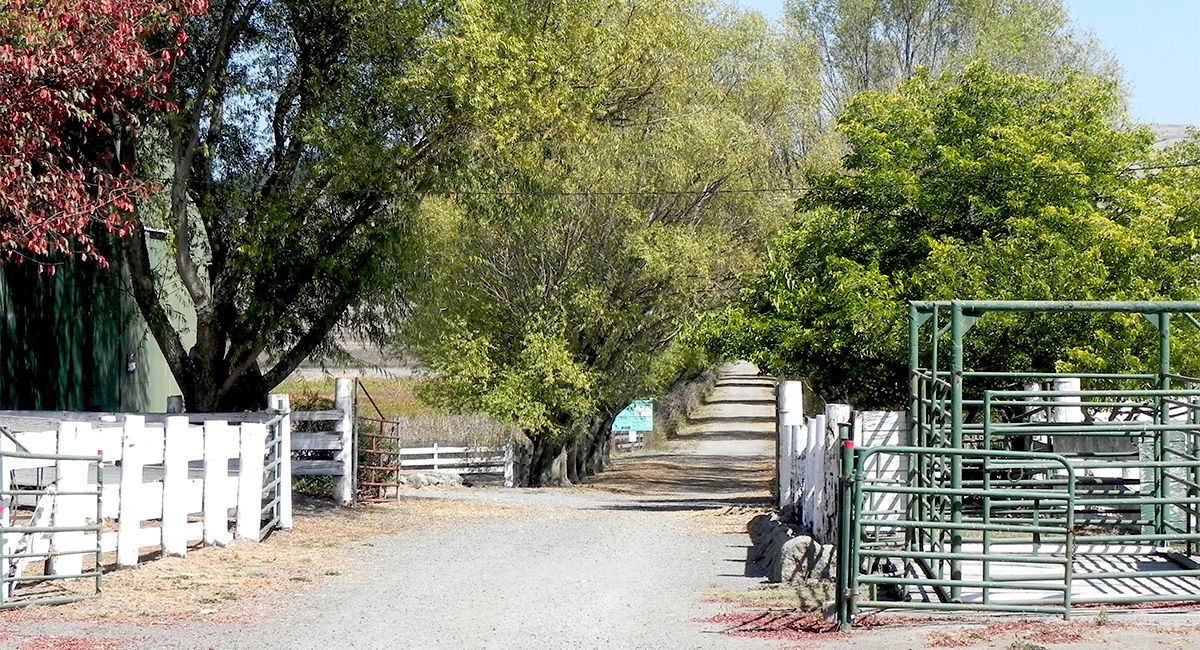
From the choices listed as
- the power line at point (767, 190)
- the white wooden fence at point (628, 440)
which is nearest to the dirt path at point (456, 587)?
the power line at point (767, 190)

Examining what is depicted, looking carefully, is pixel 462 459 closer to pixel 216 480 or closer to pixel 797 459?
pixel 797 459

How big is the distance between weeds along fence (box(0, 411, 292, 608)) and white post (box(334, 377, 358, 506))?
3.99 metres

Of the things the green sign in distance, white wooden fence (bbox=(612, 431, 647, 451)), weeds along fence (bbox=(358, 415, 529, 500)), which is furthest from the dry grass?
white wooden fence (bbox=(612, 431, 647, 451))

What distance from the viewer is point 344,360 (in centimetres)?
2233

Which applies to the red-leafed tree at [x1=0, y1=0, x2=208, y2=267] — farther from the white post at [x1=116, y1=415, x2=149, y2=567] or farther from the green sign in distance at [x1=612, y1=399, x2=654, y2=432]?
the green sign in distance at [x1=612, y1=399, x2=654, y2=432]

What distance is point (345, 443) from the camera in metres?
21.7

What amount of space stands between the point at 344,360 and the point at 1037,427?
13575 millimetres

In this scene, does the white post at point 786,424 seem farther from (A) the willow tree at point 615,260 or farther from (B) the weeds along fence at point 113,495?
(A) the willow tree at point 615,260

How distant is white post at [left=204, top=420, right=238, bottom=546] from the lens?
14.6 m

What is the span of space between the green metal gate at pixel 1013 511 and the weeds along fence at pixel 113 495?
245 inches

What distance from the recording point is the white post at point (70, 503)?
11.5m

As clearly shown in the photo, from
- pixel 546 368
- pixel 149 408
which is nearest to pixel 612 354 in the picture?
pixel 546 368

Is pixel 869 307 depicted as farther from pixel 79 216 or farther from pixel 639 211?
pixel 79 216

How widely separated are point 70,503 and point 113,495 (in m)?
1.27
